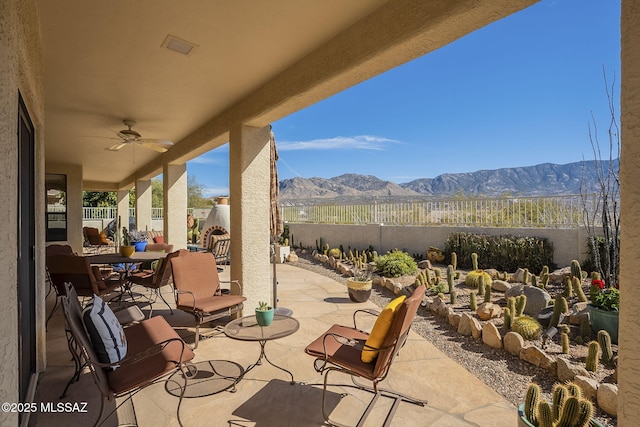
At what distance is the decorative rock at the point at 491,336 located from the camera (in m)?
3.71

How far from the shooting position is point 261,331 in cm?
305

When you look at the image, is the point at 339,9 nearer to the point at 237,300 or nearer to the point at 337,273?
the point at 237,300

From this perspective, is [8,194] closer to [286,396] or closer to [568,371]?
[286,396]

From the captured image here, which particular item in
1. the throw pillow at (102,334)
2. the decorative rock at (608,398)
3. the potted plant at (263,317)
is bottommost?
the decorative rock at (608,398)

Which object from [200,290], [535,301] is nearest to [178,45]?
[200,290]

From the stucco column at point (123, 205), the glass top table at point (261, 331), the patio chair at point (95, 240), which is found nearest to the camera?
the glass top table at point (261, 331)

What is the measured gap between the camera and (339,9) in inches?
104

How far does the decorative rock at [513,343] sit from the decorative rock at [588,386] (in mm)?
701

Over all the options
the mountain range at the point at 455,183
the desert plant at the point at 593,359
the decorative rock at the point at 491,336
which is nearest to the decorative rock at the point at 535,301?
the decorative rock at the point at 491,336

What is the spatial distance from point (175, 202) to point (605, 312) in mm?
8103

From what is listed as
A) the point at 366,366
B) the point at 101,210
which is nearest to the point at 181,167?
the point at 366,366

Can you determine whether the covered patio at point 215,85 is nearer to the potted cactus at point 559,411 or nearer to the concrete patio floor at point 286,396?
the concrete patio floor at point 286,396

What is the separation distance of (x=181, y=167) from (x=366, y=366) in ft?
23.5

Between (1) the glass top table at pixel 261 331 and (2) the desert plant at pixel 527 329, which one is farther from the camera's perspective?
(2) the desert plant at pixel 527 329
